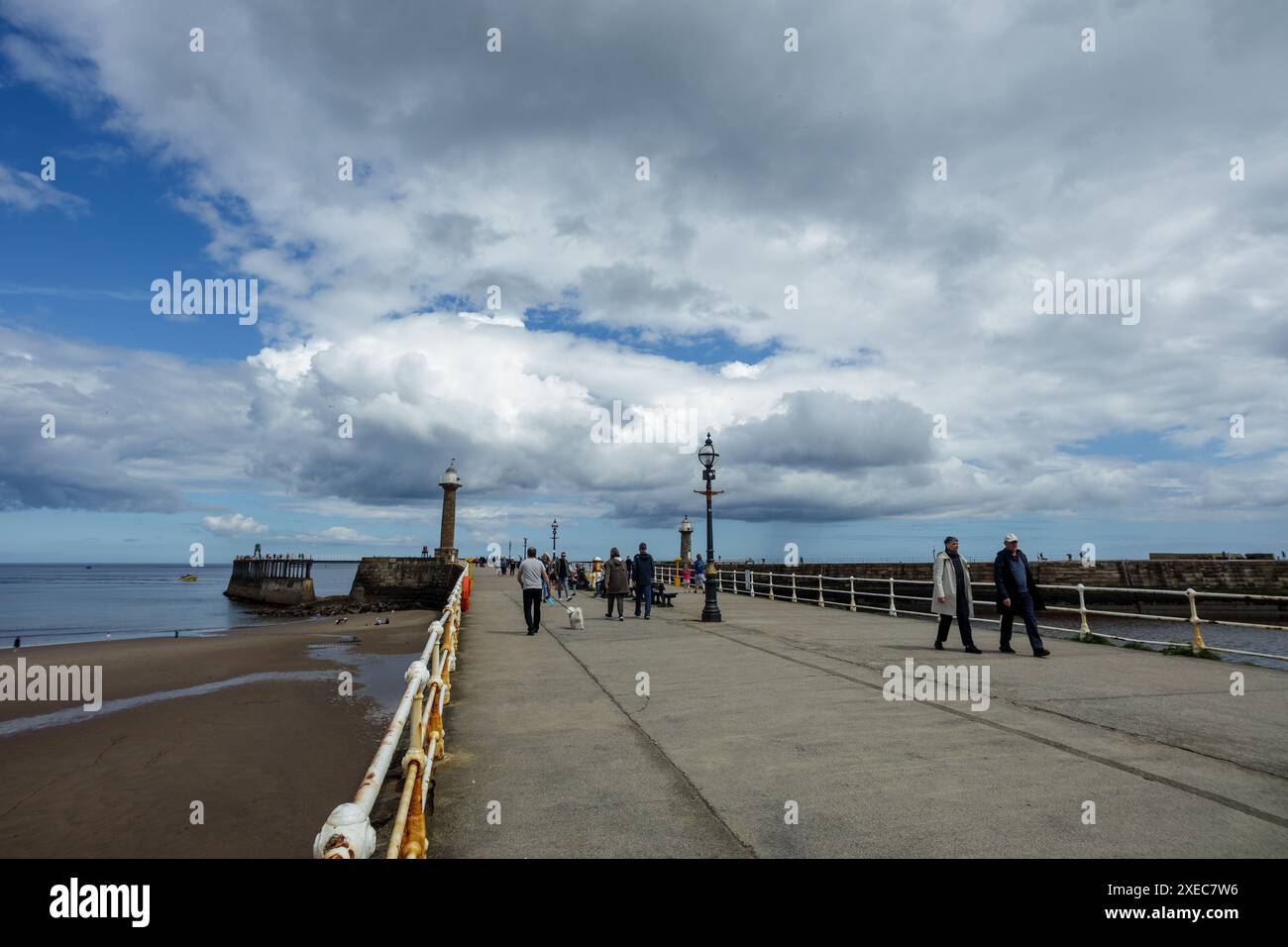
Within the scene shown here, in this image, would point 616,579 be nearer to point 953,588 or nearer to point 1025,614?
point 953,588

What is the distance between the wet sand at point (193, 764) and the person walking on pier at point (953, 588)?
9.11 m

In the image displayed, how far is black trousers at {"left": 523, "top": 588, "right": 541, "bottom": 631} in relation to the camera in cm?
1559

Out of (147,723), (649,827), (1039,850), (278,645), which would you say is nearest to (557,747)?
(649,827)

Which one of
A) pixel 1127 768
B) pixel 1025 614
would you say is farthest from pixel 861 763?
pixel 1025 614

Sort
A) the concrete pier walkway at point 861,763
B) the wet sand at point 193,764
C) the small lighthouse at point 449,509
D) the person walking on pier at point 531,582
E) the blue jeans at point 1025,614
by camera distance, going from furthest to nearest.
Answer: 1. the small lighthouse at point 449,509
2. the person walking on pier at point 531,582
3. the blue jeans at point 1025,614
4. the wet sand at point 193,764
5. the concrete pier walkway at point 861,763

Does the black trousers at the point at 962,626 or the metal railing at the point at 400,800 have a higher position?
the metal railing at the point at 400,800

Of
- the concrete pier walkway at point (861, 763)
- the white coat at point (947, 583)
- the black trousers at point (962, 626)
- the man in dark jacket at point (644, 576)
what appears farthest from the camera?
the man in dark jacket at point (644, 576)

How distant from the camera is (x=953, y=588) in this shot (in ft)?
38.2

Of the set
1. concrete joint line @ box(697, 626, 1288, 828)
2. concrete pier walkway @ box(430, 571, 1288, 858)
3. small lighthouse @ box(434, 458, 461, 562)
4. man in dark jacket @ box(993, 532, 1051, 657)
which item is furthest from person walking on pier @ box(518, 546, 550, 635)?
small lighthouse @ box(434, 458, 461, 562)

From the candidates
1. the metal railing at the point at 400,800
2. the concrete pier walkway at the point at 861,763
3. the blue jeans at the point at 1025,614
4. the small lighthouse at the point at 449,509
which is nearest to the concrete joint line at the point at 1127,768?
the concrete pier walkway at the point at 861,763

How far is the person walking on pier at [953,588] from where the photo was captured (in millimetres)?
11344

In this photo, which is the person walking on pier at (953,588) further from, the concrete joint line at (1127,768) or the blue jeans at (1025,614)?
the concrete joint line at (1127,768)
